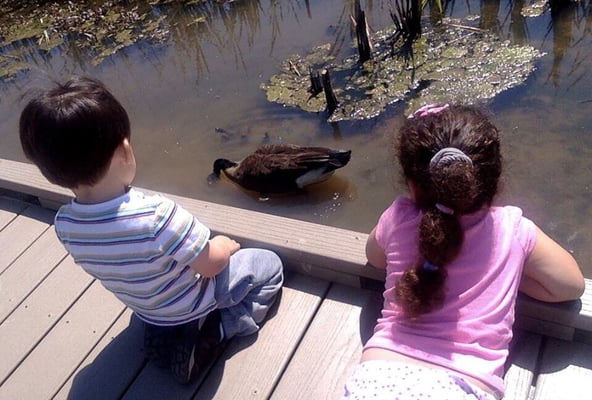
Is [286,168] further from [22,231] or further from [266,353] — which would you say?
[266,353]

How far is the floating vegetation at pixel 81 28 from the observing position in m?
7.47

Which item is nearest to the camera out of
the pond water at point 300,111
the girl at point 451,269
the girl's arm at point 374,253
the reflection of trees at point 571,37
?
the girl at point 451,269

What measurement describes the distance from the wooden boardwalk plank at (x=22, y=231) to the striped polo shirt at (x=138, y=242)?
4.31 ft

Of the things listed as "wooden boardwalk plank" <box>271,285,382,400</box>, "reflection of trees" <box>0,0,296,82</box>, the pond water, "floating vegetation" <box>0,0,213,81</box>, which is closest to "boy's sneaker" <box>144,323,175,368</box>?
"wooden boardwalk plank" <box>271,285,382,400</box>

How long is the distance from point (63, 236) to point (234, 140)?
341 centimetres

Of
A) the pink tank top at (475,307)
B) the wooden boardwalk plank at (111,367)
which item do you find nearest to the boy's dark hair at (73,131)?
the wooden boardwalk plank at (111,367)

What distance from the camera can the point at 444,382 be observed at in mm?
1518

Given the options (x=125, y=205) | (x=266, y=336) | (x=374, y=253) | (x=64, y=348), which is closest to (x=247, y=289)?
(x=266, y=336)

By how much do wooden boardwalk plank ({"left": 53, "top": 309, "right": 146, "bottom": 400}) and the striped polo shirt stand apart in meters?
0.39

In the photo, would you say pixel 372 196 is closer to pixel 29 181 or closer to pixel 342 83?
pixel 342 83

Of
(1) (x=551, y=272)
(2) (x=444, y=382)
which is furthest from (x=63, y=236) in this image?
(1) (x=551, y=272)

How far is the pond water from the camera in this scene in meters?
3.94

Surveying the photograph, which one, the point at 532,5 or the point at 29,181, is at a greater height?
the point at 29,181

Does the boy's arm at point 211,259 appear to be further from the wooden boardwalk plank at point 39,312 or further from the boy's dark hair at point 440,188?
the wooden boardwalk plank at point 39,312
